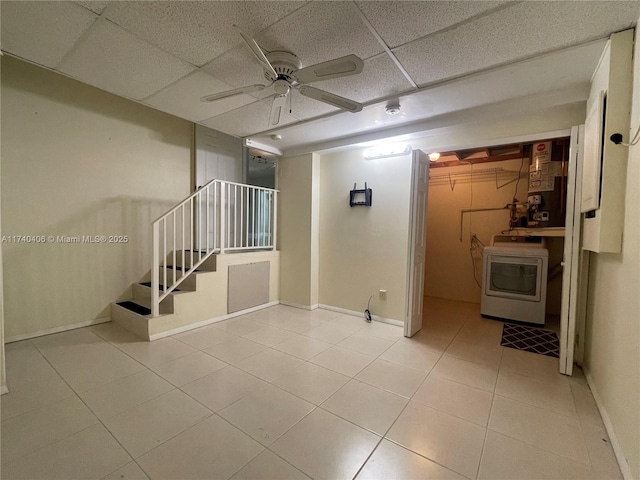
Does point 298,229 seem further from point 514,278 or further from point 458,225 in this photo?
point 514,278

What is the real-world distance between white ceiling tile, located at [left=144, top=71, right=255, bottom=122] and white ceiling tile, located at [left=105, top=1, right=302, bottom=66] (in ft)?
1.36

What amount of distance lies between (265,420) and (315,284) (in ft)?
8.22

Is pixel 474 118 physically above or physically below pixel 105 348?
above

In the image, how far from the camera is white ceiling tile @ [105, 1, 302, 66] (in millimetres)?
1534

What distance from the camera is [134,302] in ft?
11.3

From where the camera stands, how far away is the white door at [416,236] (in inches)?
118

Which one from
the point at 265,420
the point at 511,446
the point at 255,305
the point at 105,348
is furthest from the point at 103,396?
the point at 511,446

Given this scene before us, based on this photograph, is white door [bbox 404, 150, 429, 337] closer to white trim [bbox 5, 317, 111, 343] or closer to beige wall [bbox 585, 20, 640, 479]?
beige wall [bbox 585, 20, 640, 479]

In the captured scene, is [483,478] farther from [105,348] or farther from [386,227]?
[105,348]

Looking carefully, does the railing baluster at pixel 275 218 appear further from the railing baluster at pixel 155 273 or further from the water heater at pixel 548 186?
the water heater at pixel 548 186

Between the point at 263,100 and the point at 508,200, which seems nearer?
the point at 263,100

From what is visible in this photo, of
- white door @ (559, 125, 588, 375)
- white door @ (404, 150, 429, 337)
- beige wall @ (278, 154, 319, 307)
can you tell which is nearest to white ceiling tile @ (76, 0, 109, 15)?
beige wall @ (278, 154, 319, 307)

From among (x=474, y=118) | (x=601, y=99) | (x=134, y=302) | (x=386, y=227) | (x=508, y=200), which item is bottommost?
(x=134, y=302)

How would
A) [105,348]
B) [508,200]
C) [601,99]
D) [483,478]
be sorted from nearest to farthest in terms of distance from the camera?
[483,478] → [601,99] → [105,348] → [508,200]
